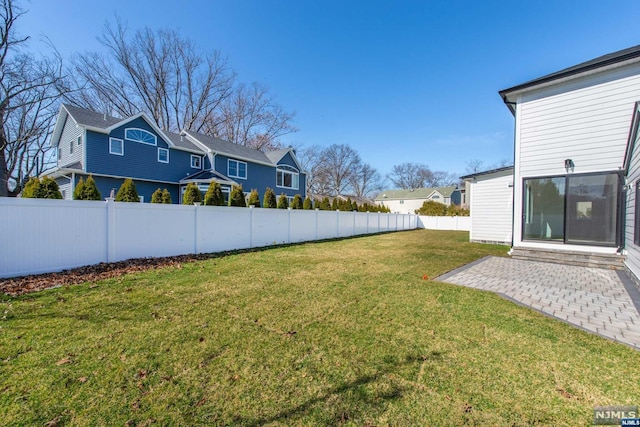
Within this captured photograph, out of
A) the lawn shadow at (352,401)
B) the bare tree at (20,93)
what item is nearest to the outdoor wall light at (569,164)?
the lawn shadow at (352,401)

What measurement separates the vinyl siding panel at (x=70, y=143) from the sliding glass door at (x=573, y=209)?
753 inches

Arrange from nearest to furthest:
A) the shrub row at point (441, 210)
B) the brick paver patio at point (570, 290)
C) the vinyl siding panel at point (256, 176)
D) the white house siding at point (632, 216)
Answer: the brick paver patio at point (570, 290), the white house siding at point (632, 216), the vinyl siding panel at point (256, 176), the shrub row at point (441, 210)

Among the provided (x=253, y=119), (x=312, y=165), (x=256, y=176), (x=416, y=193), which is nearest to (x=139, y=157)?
(x=256, y=176)

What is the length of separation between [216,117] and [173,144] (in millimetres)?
12523

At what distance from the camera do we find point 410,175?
181 feet

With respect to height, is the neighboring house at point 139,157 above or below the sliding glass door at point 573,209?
above

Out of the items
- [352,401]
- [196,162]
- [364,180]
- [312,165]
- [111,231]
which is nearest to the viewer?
[352,401]

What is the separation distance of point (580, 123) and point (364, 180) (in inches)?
1708

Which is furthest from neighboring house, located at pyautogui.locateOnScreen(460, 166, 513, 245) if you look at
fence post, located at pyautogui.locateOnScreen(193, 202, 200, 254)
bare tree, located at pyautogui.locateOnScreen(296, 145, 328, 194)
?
bare tree, located at pyautogui.locateOnScreen(296, 145, 328, 194)

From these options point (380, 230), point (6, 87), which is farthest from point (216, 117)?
point (380, 230)

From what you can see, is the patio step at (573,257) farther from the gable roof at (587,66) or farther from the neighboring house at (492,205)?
the gable roof at (587,66)

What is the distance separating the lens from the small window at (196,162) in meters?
18.2

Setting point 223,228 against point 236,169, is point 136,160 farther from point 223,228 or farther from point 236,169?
point 223,228

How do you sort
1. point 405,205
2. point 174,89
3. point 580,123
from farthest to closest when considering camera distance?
point 405,205, point 174,89, point 580,123
